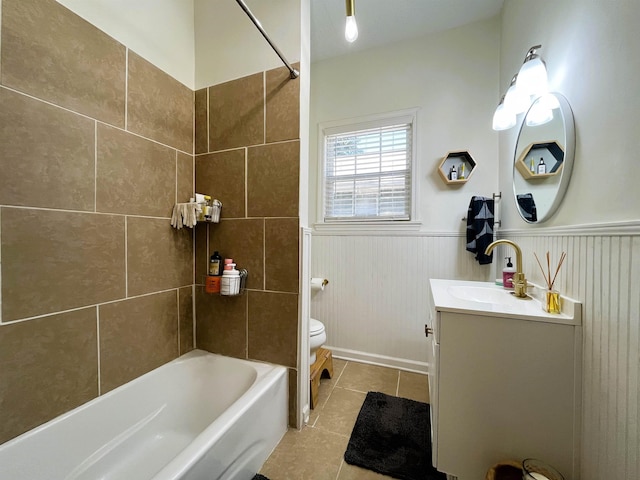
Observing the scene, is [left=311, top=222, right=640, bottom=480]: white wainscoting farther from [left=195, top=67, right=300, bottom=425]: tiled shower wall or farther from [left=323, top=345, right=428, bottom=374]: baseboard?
[left=195, top=67, right=300, bottom=425]: tiled shower wall

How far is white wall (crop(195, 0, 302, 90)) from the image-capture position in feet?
4.23

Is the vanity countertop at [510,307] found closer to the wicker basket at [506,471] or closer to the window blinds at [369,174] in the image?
the wicker basket at [506,471]

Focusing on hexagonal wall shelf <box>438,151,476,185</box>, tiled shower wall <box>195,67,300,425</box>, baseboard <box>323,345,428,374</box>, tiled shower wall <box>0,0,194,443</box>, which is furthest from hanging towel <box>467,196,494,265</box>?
tiled shower wall <box>0,0,194,443</box>

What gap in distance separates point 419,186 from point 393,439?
5.65 feet

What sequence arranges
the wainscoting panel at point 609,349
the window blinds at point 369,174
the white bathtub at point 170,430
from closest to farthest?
the wainscoting panel at point 609,349 < the white bathtub at point 170,430 < the window blinds at point 369,174

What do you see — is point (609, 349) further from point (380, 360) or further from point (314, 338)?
point (380, 360)

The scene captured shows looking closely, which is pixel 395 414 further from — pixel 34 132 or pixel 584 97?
pixel 34 132

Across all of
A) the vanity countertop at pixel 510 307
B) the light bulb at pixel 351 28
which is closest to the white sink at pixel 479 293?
the vanity countertop at pixel 510 307

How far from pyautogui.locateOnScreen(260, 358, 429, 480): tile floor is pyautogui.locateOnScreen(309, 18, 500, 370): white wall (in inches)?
6.9

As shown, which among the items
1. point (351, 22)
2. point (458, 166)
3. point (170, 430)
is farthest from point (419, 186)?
point (170, 430)

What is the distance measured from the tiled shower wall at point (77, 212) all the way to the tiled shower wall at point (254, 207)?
0.21 m

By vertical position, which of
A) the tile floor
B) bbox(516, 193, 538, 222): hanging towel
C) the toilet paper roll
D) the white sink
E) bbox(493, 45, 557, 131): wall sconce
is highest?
bbox(493, 45, 557, 131): wall sconce

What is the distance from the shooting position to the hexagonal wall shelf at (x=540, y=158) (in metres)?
1.02

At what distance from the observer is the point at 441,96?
6.24 ft
